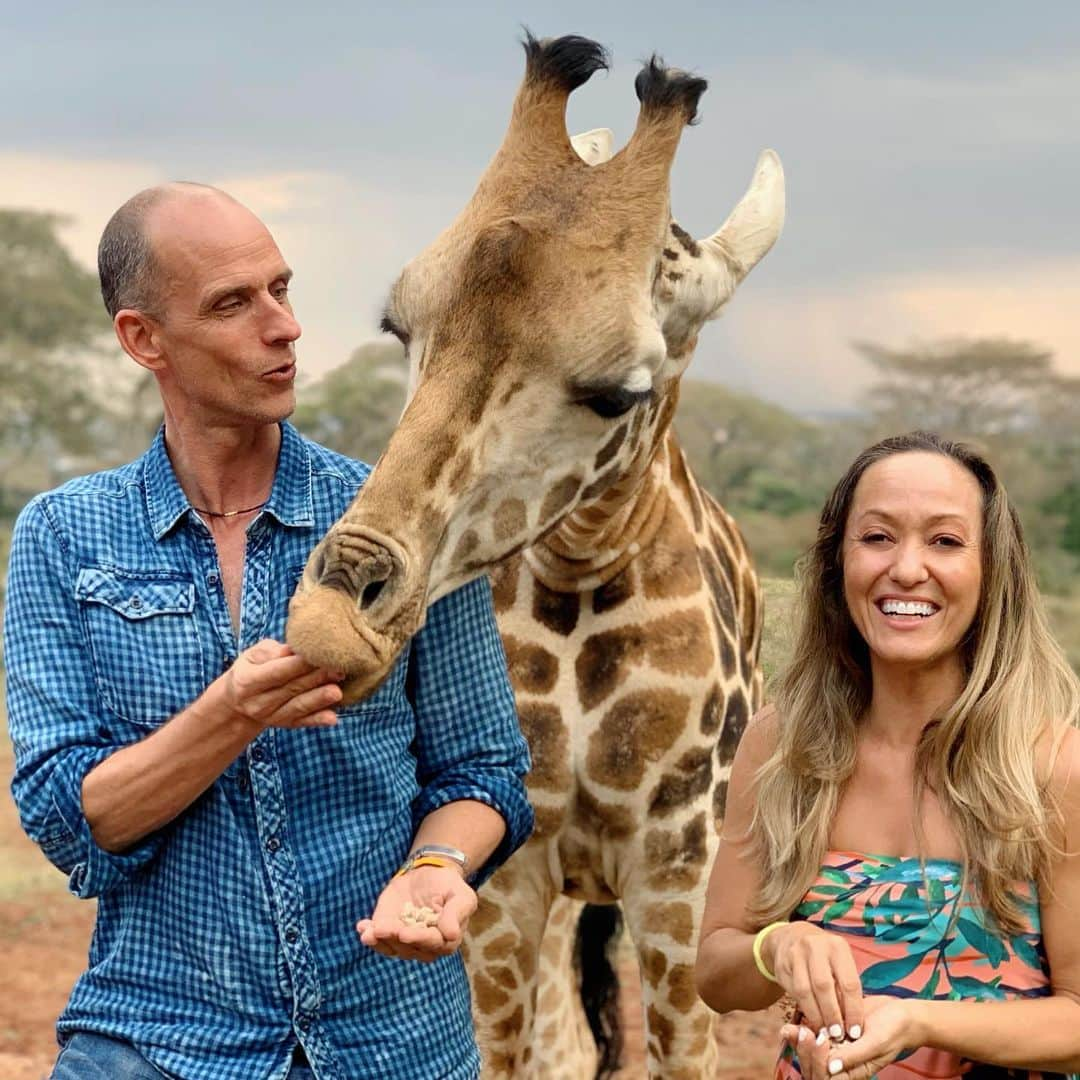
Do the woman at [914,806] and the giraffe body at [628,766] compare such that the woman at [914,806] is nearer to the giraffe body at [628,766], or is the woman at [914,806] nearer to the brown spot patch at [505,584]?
the giraffe body at [628,766]

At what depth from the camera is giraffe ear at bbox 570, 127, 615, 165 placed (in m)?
3.67

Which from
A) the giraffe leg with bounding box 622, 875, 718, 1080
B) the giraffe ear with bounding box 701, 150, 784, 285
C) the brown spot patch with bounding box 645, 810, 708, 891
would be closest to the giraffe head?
the giraffe ear with bounding box 701, 150, 784, 285

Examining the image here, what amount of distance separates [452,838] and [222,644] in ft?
1.37

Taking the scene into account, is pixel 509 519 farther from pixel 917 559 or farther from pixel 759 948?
pixel 759 948

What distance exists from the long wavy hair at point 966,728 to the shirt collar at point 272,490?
2.51 feet

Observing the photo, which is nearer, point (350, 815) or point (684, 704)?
point (350, 815)

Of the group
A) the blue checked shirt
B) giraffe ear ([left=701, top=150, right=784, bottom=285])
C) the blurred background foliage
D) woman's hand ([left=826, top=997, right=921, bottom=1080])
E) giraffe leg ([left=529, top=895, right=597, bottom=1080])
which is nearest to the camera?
woman's hand ([left=826, top=997, right=921, bottom=1080])

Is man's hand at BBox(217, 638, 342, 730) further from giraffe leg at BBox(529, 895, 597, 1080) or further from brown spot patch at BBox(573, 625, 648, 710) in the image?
giraffe leg at BBox(529, 895, 597, 1080)

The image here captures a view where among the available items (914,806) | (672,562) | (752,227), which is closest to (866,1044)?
(914,806)

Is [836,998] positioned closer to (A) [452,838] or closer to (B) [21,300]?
(A) [452,838]

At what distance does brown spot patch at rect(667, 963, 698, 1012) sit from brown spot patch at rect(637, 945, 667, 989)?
0.8 inches

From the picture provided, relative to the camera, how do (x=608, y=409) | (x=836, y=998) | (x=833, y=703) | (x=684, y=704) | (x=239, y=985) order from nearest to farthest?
1. (x=836, y=998)
2. (x=239, y=985)
3. (x=833, y=703)
4. (x=608, y=409)
5. (x=684, y=704)

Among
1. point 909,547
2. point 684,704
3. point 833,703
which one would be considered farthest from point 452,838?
point 684,704

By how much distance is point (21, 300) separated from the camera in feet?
61.3
